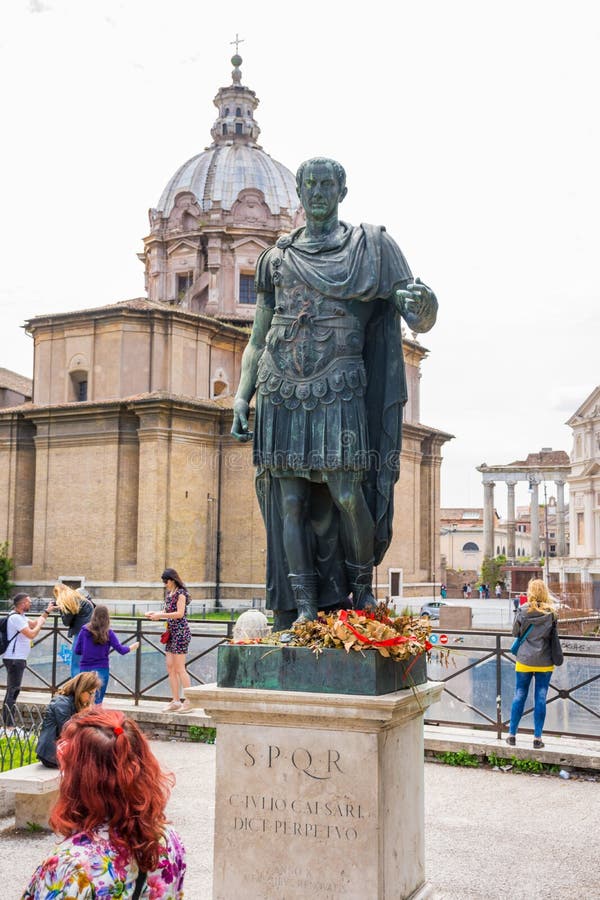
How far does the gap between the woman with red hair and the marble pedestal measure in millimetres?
1777

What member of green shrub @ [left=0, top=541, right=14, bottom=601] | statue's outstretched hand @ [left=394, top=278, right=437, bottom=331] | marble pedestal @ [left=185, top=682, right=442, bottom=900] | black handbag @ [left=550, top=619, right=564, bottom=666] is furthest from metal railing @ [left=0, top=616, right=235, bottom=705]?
green shrub @ [left=0, top=541, right=14, bottom=601]

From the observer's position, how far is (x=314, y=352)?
516cm

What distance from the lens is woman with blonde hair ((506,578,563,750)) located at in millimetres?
9078

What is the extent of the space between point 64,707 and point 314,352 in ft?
11.8

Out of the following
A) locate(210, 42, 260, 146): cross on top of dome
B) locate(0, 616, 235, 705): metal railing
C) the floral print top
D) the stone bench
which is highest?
locate(210, 42, 260, 146): cross on top of dome

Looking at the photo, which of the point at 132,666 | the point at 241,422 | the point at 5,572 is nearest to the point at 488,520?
the point at 5,572

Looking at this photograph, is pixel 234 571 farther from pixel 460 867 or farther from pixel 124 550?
pixel 460 867

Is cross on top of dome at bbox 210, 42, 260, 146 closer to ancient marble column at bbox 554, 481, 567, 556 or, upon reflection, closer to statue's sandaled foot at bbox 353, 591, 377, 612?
ancient marble column at bbox 554, 481, 567, 556

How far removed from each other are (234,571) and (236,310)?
14.2 metres

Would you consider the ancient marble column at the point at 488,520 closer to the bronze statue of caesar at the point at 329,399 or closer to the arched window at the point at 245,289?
the arched window at the point at 245,289

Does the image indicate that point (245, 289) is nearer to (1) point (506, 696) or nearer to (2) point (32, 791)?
(1) point (506, 696)

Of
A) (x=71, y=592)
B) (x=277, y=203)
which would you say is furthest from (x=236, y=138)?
(x=71, y=592)

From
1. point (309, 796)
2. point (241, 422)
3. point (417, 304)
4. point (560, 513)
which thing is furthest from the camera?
point (560, 513)

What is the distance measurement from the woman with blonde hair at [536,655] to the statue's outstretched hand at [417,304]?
4.89 m
